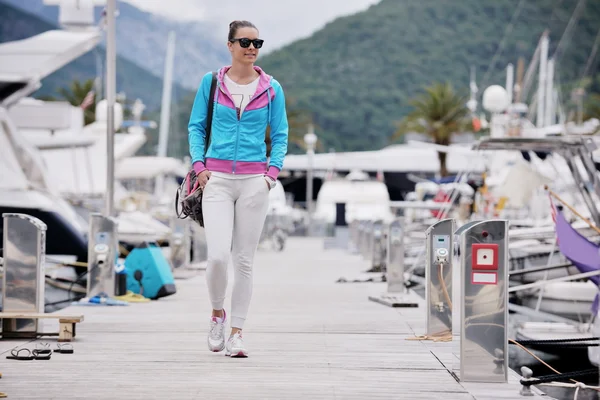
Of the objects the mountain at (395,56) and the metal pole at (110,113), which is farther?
the mountain at (395,56)

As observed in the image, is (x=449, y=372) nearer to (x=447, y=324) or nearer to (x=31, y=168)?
(x=447, y=324)

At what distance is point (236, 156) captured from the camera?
7871mm

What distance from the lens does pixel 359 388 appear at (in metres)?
6.80

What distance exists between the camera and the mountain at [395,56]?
11338 centimetres

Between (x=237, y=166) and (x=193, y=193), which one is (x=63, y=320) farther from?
(x=237, y=166)

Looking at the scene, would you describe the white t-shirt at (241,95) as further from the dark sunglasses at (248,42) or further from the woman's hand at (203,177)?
the dark sunglasses at (248,42)

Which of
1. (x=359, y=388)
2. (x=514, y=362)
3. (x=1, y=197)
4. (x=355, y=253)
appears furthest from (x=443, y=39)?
(x=359, y=388)

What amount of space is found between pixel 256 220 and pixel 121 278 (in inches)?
231

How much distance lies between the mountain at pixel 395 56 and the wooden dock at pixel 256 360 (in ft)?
322

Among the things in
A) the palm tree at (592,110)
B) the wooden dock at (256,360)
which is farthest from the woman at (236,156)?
the palm tree at (592,110)

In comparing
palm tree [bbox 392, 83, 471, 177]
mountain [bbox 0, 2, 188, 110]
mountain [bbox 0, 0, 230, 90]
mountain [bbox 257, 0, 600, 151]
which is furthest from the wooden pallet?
mountain [bbox 0, 2, 188, 110]

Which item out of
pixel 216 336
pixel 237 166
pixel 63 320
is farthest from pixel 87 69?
pixel 237 166

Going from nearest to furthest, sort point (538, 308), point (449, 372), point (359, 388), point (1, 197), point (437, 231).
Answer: point (359, 388) < point (449, 372) < point (437, 231) < point (538, 308) < point (1, 197)

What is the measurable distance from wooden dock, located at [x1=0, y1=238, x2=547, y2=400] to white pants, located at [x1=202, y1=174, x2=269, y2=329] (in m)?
0.49
